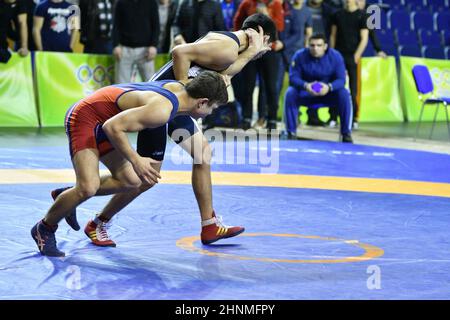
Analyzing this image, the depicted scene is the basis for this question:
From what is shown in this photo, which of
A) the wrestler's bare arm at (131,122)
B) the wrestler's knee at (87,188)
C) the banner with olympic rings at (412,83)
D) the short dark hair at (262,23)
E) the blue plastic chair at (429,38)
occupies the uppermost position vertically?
the short dark hair at (262,23)

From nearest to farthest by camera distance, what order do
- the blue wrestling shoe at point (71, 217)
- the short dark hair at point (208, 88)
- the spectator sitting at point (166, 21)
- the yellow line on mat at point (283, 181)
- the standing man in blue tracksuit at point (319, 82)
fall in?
the short dark hair at point (208, 88)
the blue wrestling shoe at point (71, 217)
the yellow line on mat at point (283, 181)
the standing man in blue tracksuit at point (319, 82)
the spectator sitting at point (166, 21)

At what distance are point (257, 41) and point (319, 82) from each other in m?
5.96

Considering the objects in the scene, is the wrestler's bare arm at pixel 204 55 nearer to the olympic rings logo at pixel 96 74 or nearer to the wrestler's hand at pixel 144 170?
the wrestler's hand at pixel 144 170

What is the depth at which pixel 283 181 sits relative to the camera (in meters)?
8.59

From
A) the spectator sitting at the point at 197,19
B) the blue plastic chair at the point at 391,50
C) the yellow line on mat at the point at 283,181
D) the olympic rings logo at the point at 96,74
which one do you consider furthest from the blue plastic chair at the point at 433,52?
the yellow line on mat at the point at 283,181

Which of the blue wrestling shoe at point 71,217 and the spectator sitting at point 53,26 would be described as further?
the spectator sitting at point 53,26

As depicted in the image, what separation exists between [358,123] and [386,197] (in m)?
7.47

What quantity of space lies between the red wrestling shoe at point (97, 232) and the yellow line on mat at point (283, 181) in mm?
2421

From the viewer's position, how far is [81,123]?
17.4ft

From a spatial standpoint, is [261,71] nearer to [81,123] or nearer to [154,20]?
[154,20]

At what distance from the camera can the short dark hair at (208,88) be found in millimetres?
5148

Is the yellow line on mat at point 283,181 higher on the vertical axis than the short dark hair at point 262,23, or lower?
lower

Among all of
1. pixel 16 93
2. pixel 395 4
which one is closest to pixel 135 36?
pixel 16 93

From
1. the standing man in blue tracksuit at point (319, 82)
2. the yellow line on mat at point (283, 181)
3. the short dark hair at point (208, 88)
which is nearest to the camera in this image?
the short dark hair at point (208, 88)
